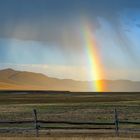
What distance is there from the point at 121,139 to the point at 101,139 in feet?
4.26

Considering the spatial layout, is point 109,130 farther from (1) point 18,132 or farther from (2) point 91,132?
(1) point 18,132

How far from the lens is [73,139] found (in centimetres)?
2520

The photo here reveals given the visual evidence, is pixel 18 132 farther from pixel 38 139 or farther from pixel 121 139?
pixel 121 139

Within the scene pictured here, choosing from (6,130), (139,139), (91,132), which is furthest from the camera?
(6,130)

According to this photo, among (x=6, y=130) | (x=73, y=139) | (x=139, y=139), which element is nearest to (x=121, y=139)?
(x=139, y=139)

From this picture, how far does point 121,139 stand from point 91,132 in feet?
19.2

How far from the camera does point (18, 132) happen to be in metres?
32.7

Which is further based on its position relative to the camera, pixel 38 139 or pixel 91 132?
pixel 91 132

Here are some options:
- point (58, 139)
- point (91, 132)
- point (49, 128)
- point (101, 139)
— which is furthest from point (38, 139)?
point (49, 128)

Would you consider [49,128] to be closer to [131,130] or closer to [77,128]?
[77,128]

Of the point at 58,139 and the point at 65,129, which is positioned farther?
the point at 65,129

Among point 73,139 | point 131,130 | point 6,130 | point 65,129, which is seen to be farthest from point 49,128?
point 73,139

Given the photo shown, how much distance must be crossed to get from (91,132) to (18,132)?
615cm

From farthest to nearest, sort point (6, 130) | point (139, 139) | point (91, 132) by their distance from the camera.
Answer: point (6, 130) < point (91, 132) < point (139, 139)
